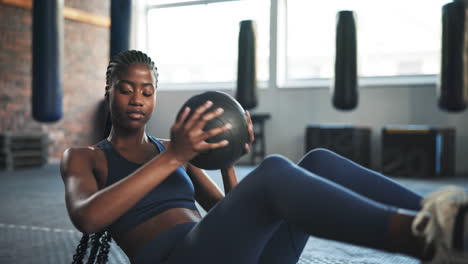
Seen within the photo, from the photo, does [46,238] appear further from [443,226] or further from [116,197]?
[443,226]

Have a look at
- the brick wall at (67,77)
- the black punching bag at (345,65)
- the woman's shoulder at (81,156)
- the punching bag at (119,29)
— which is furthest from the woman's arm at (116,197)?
the brick wall at (67,77)

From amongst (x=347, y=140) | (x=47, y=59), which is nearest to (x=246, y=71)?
(x=347, y=140)

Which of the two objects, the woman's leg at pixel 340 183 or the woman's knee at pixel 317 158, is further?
the woman's knee at pixel 317 158

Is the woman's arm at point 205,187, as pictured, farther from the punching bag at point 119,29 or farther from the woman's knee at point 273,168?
the punching bag at point 119,29

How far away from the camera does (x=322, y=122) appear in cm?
729

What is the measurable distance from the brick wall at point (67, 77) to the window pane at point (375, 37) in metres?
3.37

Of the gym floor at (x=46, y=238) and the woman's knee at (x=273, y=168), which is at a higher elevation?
the woman's knee at (x=273, y=168)

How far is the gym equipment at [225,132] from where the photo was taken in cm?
125

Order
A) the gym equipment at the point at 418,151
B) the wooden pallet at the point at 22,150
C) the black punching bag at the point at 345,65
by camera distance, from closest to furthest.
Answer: the black punching bag at the point at 345,65 → the gym equipment at the point at 418,151 → the wooden pallet at the point at 22,150

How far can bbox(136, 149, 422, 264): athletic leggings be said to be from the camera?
0.95 m

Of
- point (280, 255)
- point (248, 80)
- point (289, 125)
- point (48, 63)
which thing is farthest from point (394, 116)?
point (280, 255)

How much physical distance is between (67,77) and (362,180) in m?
7.12

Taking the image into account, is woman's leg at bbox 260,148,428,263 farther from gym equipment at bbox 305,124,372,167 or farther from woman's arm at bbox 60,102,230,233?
gym equipment at bbox 305,124,372,167

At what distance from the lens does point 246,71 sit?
5.68m
